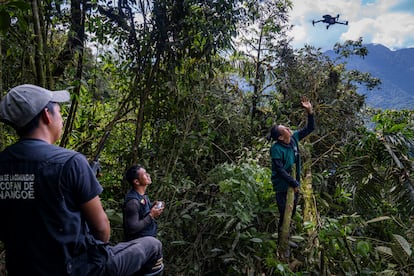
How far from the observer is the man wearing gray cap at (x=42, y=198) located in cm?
138

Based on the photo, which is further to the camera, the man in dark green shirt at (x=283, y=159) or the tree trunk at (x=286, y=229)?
the man in dark green shirt at (x=283, y=159)

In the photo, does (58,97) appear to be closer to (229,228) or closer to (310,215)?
(229,228)

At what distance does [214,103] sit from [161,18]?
1.78 meters

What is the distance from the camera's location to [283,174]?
11.2ft

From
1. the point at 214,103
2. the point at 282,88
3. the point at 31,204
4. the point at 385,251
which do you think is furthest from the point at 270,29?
the point at 31,204

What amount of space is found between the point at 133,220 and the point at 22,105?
1.68 m

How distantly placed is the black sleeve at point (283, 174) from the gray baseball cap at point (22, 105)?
8.06ft

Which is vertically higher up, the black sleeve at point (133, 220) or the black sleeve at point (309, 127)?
the black sleeve at point (309, 127)

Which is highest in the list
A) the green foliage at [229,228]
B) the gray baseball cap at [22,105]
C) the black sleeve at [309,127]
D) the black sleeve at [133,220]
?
the gray baseball cap at [22,105]

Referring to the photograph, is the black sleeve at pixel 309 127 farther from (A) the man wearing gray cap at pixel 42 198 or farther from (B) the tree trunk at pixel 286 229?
(A) the man wearing gray cap at pixel 42 198

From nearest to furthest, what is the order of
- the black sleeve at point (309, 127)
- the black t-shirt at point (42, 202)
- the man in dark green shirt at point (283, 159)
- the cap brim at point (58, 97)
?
the black t-shirt at point (42, 202), the cap brim at point (58, 97), the man in dark green shirt at point (283, 159), the black sleeve at point (309, 127)

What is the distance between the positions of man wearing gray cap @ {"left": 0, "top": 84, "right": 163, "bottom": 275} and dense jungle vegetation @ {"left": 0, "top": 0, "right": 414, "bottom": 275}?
2.83 ft

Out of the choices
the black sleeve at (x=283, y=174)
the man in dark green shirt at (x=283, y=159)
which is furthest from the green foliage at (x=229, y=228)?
the black sleeve at (x=283, y=174)

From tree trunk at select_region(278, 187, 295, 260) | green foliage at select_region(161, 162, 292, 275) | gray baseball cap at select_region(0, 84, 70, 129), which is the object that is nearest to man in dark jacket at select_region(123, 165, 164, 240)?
green foliage at select_region(161, 162, 292, 275)
